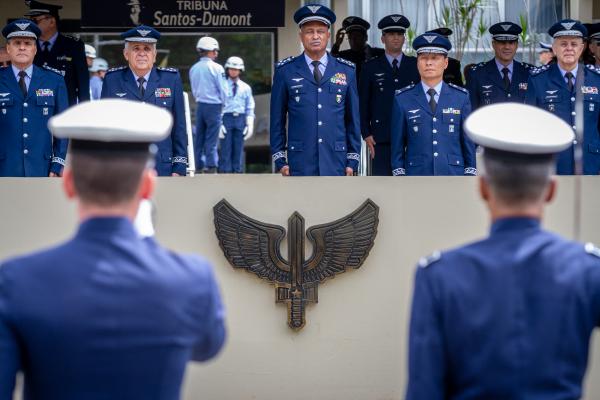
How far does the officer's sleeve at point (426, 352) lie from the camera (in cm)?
308

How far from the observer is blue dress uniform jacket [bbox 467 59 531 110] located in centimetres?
976

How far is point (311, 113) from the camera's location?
28.5ft

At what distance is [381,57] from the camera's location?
1013 cm

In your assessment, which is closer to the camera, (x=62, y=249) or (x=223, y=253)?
(x=62, y=249)

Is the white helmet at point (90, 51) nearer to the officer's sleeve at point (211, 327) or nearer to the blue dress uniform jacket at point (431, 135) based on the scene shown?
the blue dress uniform jacket at point (431, 135)

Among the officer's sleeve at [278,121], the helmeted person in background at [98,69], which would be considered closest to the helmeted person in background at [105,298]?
the officer's sleeve at [278,121]

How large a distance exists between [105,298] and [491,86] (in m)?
7.26

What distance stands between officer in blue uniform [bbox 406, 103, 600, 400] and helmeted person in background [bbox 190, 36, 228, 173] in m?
11.3

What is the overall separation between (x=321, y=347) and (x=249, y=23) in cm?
549

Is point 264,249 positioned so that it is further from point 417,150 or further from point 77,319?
point 77,319

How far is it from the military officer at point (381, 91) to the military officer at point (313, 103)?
1.29 m

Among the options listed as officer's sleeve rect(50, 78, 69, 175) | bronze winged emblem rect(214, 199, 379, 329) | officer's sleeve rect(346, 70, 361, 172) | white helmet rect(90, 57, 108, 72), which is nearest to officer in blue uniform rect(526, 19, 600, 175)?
officer's sleeve rect(346, 70, 361, 172)

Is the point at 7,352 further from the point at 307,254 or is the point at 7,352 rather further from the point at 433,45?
the point at 433,45

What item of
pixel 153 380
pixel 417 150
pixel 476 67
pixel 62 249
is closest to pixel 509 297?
pixel 153 380
